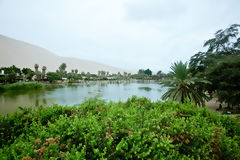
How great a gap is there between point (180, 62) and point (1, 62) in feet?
313

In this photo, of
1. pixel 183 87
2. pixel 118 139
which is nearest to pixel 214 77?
pixel 183 87

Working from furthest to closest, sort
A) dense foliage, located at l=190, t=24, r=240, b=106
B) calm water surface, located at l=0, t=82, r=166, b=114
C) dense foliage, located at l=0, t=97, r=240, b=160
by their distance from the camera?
calm water surface, located at l=0, t=82, r=166, b=114 < dense foliage, located at l=190, t=24, r=240, b=106 < dense foliage, located at l=0, t=97, r=240, b=160

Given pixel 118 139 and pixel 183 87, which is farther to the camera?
pixel 183 87

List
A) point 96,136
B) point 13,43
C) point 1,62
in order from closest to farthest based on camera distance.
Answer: point 96,136
point 1,62
point 13,43

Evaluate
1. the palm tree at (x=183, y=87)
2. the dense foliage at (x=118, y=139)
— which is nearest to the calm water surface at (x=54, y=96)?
the dense foliage at (x=118, y=139)

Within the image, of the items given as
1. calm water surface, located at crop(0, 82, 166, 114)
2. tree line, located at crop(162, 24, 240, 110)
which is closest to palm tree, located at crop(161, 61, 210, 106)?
tree line, located at crop(162, 24, 240, 110)

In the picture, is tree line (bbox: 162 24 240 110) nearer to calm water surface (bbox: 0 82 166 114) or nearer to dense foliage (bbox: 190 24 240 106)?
dense foliage (bbox: 190 24 240 106)

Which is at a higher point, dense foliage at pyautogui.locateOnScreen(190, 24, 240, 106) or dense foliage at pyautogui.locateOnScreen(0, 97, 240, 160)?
dense foliage at pyautogui.locateOnScreen(190, 24, 240, 106)

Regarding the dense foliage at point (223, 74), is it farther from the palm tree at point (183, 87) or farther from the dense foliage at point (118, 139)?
the dense foliage at point (118, 139)

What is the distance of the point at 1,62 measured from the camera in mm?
65062

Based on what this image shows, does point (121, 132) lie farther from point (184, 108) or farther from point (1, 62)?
point (1, 62)

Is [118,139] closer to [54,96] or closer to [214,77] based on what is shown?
[214,77]

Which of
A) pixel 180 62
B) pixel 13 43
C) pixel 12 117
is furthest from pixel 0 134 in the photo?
pixel 13 43

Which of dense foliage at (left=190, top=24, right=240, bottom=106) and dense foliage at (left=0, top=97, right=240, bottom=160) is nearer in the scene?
dense foliage at (left=0, top=97, right=240, bottom=160)
